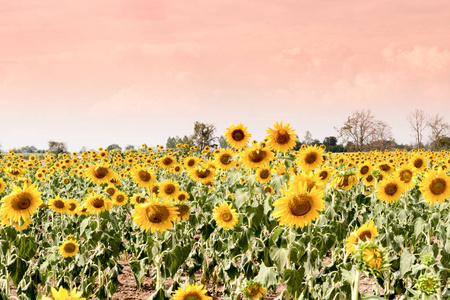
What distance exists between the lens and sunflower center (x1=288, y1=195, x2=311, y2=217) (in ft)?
12.1

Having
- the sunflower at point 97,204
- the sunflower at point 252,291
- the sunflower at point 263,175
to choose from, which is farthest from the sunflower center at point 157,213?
the sunflower at point 263,175

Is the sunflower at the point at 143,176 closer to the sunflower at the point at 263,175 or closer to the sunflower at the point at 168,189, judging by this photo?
the sunflower at the point at 168,189

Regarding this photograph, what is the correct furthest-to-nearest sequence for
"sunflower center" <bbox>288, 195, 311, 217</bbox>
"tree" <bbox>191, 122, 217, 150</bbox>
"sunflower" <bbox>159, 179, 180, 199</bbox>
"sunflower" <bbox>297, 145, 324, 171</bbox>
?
"tree" <bbox>191, 122, 217, 150</bbox> → "sunflower" <bbox>159, 179, 180, 199</bbox> → "sunflower" <bbox>297, 145, 324, 171</bbox> → "sunflower center" <bbox>288, 195, 311, 217</bbox>

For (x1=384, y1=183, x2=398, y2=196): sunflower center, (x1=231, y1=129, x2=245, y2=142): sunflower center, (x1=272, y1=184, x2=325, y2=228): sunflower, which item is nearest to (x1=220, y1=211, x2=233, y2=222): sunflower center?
(x1=231, y1=129, x2=245, y2=142): sunflower center

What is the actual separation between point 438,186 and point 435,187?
0.04 meters

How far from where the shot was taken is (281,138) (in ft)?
16.7

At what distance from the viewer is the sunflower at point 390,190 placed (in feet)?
20.3

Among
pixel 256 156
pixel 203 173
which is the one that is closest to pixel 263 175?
pixel 256 156

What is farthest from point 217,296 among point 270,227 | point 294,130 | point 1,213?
point 1,213

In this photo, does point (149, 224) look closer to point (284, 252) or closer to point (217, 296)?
point (284, 252)

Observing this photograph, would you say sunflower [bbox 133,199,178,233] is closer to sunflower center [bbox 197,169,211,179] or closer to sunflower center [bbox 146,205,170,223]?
sunflower center [bbox 146,205,170,223]

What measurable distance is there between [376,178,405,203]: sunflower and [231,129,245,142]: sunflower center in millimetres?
2423

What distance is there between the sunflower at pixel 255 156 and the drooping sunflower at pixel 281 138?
0.24 meters

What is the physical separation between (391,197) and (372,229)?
2805 mm
